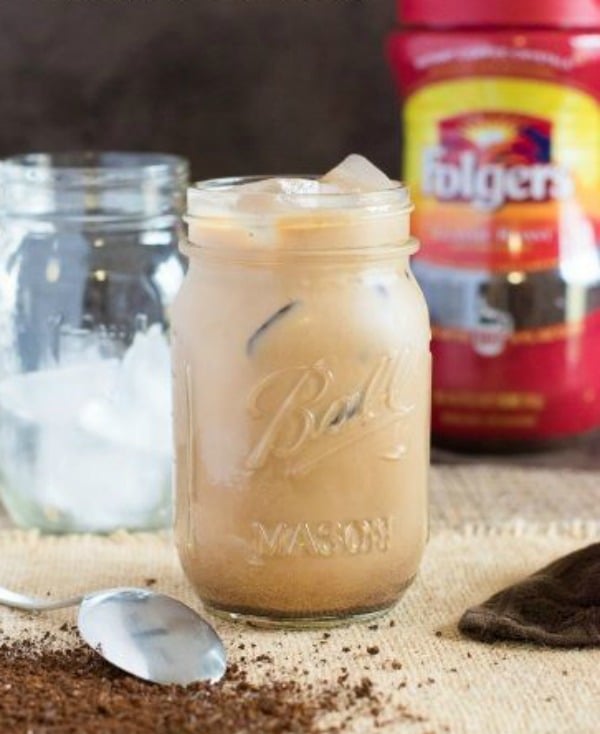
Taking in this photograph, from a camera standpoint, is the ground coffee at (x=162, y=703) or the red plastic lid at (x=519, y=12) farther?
the red plastic lid at (x=519, y=12)

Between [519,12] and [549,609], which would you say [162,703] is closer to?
[549,609]

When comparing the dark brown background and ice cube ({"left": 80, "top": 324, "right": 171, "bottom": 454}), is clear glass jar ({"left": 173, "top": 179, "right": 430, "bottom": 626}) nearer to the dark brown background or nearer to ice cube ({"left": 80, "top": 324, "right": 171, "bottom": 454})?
ice cube ({"left": 80, "top": 324, "right": 171, "bottom": 454})

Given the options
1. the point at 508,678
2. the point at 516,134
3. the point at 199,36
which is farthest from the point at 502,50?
the point at 508,678

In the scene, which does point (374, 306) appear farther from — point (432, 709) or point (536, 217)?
point (536, 217)

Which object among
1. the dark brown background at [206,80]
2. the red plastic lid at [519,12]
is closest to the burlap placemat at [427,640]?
the red plastic lid at [519,12]

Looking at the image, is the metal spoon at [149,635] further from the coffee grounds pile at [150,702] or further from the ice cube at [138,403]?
the ice cube at [138,403]
